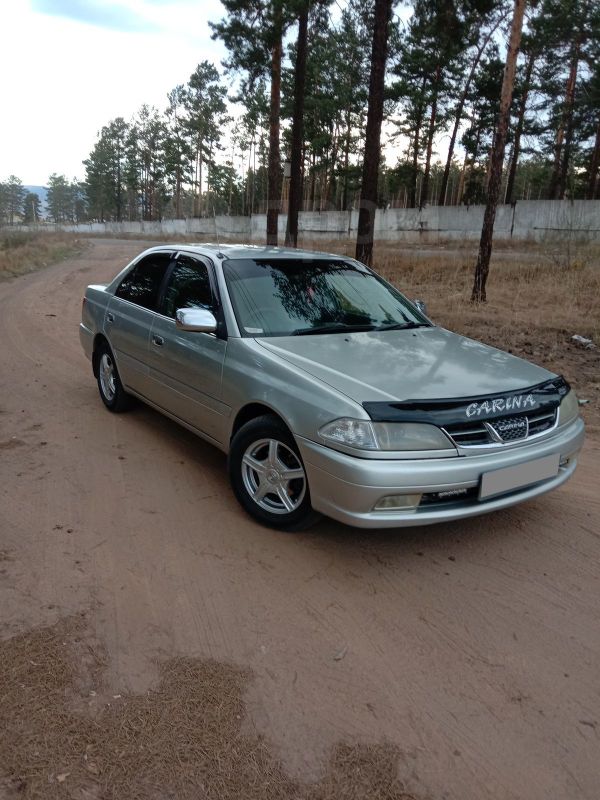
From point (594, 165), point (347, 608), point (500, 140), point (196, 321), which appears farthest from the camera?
point (594, 165)

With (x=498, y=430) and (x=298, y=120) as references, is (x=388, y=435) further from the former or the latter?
(x=298, y=120)

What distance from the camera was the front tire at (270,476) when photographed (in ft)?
11.3

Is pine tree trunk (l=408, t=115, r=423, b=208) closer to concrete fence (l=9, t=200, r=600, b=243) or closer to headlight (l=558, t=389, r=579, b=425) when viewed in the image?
concrete fence (l=9, t=200, r=600, b=243)

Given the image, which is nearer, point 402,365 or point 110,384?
point 402,365

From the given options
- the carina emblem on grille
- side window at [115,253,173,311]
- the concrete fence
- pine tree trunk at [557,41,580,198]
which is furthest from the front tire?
pine tree trunk at [557,41,580,198]

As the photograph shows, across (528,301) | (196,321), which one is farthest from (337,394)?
(528,301)

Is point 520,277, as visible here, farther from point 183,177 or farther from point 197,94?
point 183,177

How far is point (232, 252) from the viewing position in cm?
470

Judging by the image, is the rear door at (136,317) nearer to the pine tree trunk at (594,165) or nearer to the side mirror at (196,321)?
the side mirror at (196,321)

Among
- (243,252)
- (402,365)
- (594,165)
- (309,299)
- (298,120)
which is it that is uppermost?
(594,165)

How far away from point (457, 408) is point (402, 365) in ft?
1.86

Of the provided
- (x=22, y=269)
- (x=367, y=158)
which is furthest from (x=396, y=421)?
(x=22, y=269)

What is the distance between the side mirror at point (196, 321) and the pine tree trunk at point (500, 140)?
10967 mm

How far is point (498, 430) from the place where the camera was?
3.23 meters
